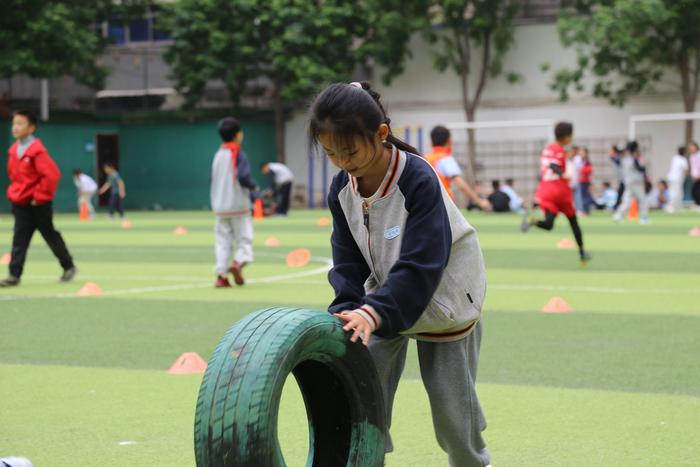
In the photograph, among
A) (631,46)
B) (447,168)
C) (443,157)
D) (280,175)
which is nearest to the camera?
(447,168)

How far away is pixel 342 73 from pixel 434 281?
126 feet

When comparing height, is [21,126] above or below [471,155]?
above

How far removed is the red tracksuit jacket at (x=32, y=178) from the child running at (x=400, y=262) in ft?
31.5

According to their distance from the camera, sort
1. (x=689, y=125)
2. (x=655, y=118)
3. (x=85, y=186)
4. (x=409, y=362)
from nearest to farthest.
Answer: (x=409, y=362) < (x=85, y=186) < (x=655, y=118) < (x=689, y=125)

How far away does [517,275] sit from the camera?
14.2 metres

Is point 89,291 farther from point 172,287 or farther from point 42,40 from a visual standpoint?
point 42,40

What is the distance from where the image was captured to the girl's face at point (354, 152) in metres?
3.97

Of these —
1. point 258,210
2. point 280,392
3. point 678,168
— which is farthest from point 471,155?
point 280,392

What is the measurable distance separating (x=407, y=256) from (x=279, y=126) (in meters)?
39.6

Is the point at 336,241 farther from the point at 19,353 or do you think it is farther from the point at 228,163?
the point at 228,163

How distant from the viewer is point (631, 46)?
35.7 m

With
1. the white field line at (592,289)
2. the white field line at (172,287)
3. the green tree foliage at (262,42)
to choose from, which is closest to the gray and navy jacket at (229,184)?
the white field line at (172,287)

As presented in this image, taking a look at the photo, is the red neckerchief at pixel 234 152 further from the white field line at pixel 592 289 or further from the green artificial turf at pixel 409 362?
the white field line at pixel 592 289

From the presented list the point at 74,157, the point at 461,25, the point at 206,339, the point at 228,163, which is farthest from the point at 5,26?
the point at 206,339
